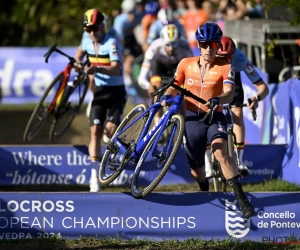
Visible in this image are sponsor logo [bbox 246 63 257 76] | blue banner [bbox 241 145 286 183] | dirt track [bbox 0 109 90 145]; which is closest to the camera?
sponsor logo [bbox 246 63 257 76]

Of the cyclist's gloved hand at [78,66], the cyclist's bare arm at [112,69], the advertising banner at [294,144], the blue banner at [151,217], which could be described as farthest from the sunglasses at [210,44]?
the cyclist's gloved hand at [78,66]

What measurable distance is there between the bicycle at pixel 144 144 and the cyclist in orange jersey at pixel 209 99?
0.53 ft

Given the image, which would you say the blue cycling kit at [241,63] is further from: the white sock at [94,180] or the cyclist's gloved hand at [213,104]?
the white sock at [94,180]

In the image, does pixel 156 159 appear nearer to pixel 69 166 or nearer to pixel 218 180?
pixel 218 180

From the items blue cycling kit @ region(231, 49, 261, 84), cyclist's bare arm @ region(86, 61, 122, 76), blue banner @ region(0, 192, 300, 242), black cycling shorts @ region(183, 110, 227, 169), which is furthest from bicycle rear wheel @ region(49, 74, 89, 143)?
blue banner @ region(0, 192, 300, 242)

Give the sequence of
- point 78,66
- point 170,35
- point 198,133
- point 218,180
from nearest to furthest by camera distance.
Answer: point 198,133, point 218,180, point 78,66, point 170,35

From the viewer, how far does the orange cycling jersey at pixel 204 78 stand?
28.9 feet

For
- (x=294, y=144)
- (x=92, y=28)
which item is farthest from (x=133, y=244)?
(x=294, y=144)

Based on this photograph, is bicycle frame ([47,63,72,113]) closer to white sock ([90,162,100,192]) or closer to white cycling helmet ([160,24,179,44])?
white sock ([90,162,100,192])

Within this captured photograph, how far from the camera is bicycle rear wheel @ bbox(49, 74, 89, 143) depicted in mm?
11891

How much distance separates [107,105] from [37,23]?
16076mm

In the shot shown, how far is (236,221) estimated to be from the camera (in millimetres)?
8594

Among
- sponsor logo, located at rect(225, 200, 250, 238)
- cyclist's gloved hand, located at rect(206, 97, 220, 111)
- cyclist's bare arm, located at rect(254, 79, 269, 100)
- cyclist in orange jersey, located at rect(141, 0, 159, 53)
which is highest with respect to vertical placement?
cyclist in orange jersey, located at rect(141, 0, 159, 53)

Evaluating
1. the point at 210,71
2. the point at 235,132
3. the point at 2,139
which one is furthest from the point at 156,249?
the point at 2,139
